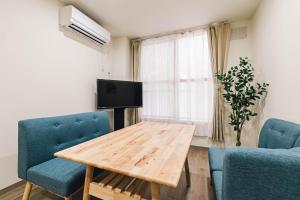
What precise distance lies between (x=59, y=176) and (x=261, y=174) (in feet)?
4.67

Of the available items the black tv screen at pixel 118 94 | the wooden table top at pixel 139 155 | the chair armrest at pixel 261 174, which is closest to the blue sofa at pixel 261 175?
the chair armrest at pixel 261 174

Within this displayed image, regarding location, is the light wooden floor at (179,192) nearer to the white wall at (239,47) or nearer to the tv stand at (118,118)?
the tv stand at (118,118)

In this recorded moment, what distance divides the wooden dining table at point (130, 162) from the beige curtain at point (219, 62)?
1.85m

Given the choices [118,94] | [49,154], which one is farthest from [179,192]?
[118,94]

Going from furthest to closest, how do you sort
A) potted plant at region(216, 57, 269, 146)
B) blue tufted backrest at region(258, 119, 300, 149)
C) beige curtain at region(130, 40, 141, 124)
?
1. beige curtain at region(130, 40, 141, 124)
2. potted plant at region(216, 57, 269, 146)
3. blue tufted backrest at region(258, 119, 300, 149)

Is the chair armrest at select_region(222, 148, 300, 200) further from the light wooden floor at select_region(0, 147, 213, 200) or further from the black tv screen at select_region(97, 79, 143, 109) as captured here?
the black tv screen at select_region(97, 79, 143, 109)

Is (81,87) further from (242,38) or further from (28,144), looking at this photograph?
(242,38)

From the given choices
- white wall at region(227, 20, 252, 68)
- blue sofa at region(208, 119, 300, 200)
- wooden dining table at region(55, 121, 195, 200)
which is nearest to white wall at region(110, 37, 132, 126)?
white wall at region(227, 20, 252, 68)

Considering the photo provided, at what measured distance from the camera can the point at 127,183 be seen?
1.16 metres

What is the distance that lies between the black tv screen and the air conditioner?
878 millimetres

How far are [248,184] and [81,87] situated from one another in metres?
2.82

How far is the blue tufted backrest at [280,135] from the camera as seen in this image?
1.18 metres

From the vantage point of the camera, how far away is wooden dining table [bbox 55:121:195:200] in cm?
85

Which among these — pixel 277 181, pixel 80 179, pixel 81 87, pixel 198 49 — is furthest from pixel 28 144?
pixel 198 49
